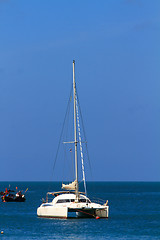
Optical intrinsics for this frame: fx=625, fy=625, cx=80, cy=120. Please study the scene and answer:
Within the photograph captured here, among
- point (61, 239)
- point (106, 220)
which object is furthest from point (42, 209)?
point (61, 239)

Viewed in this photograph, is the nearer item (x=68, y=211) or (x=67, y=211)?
(x=67, y=211)

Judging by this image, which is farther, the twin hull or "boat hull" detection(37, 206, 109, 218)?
"boat hull" detection(37, 206, 109, 218)

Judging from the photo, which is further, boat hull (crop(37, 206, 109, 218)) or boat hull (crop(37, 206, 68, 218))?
boat hull (crop(37, 206, 68, 218))

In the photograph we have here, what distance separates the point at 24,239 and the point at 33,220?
762 inches

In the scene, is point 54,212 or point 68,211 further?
point 54,212

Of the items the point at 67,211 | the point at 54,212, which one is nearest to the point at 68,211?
the point at 67,211

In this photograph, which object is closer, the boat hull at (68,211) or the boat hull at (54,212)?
the boat hull at (68,211)

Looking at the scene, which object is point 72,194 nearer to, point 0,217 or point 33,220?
point 33,220

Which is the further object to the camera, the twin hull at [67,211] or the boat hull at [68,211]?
the boat hull at [68,211]

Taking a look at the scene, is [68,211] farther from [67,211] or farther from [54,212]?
[54,212]

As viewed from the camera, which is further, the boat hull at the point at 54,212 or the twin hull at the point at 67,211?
the boat hull at the point at 54,212

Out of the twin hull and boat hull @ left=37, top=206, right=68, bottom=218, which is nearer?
the twin hull

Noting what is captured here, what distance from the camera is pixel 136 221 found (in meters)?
86.9

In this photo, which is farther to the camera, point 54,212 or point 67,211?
point 54,212
